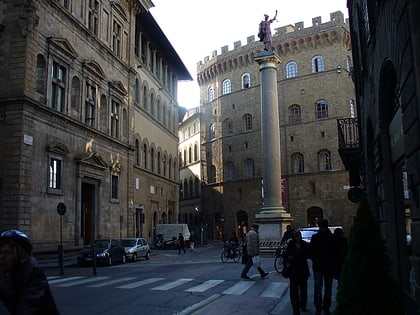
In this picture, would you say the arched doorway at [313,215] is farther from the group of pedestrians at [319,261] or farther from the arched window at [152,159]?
the group of pedestrians at [319,261]

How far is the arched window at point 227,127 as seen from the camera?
221 ft

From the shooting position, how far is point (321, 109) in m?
58.1

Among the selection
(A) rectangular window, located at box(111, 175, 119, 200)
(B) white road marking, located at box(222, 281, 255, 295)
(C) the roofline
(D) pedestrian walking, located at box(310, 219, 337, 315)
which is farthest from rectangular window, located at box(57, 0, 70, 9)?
(D) pedestrian walking, located at box(310, 219, 337, 315)

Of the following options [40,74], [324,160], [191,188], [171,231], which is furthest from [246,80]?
[40,74]

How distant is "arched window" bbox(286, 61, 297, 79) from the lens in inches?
2382

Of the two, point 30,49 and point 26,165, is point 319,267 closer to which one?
point 26,165

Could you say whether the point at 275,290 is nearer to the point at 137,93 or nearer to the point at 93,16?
the point at 93,16

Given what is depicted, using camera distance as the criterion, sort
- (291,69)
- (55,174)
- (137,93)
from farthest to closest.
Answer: (291,69), (137,93), (55,174)

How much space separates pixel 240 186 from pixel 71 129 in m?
37.7

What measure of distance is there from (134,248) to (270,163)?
30.0 ft

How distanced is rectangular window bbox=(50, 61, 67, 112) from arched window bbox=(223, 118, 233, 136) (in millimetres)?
40229

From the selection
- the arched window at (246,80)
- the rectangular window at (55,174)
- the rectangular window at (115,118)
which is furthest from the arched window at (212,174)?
the rectangular window at (55,174)

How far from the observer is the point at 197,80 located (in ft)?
244

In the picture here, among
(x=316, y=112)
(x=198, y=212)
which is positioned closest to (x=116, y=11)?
(x=316, y=112)
